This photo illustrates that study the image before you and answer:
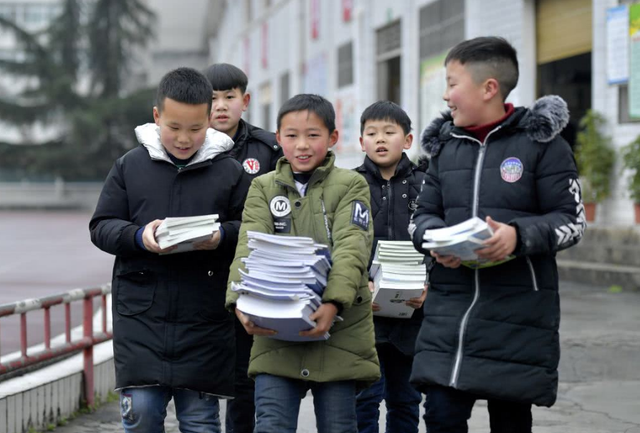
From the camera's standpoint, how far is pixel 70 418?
6469mm

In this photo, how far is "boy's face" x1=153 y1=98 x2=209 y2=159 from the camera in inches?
164

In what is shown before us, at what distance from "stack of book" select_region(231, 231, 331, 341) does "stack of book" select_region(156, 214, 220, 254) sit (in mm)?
A: 265

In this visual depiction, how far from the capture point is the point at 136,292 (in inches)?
165

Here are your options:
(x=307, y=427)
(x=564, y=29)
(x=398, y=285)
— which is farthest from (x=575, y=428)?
(x=564, y=29)

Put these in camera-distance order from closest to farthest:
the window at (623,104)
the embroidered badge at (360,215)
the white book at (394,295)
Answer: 1. the embroidered badge at (360,215)
2. the white book at (394,295)
3. the window at (623,104)

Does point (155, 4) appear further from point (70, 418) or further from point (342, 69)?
point (70, 418)

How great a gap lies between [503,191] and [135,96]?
47622 mm

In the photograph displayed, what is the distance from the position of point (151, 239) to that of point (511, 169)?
52.5 inches

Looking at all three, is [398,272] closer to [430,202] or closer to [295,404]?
[430,202]

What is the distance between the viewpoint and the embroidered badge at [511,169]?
3770mm

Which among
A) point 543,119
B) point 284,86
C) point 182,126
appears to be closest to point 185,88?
point 182,126

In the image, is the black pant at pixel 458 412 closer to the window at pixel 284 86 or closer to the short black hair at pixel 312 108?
the short black hair at pixel 312 108

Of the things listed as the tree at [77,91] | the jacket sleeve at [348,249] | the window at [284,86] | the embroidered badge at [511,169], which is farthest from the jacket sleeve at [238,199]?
the tree at [77,91]

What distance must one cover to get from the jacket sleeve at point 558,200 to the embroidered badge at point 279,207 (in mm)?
875
